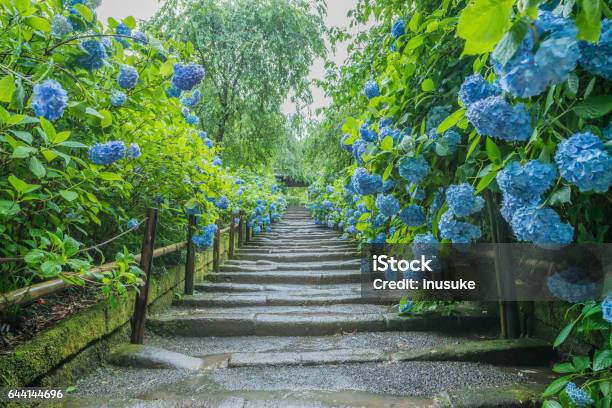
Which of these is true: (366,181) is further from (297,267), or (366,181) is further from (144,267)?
(297,267)

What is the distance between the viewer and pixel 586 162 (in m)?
0.83

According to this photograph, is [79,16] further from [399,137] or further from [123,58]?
[399,137]

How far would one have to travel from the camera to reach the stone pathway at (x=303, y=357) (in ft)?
5.59

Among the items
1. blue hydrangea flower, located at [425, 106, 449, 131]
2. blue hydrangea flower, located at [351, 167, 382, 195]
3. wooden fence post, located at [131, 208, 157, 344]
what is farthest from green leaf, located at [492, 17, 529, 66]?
wooden fence post, located at [131, 208, 157, 344]

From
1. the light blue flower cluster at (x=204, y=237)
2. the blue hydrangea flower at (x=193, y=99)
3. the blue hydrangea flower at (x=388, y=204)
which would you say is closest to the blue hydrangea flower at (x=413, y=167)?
the blue hydrangea flower at (x=388, y=204)

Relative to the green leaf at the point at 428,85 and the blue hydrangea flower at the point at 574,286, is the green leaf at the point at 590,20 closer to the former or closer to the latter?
the blue hydrangea flower at the point at 574,286

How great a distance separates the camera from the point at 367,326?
274 centimetres

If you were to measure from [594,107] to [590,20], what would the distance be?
1.67ft

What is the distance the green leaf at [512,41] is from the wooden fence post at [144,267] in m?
2.14

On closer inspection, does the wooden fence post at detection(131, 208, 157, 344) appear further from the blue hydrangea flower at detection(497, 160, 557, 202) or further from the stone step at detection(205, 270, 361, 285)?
the stone step at detection(205, 270, 361, 285)

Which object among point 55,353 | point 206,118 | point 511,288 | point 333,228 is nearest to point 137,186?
point 55,353

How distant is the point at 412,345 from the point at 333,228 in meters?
6.69

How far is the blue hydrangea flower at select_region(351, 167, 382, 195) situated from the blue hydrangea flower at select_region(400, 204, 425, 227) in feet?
0.59

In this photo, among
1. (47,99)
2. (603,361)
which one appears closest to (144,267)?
(47,99)
